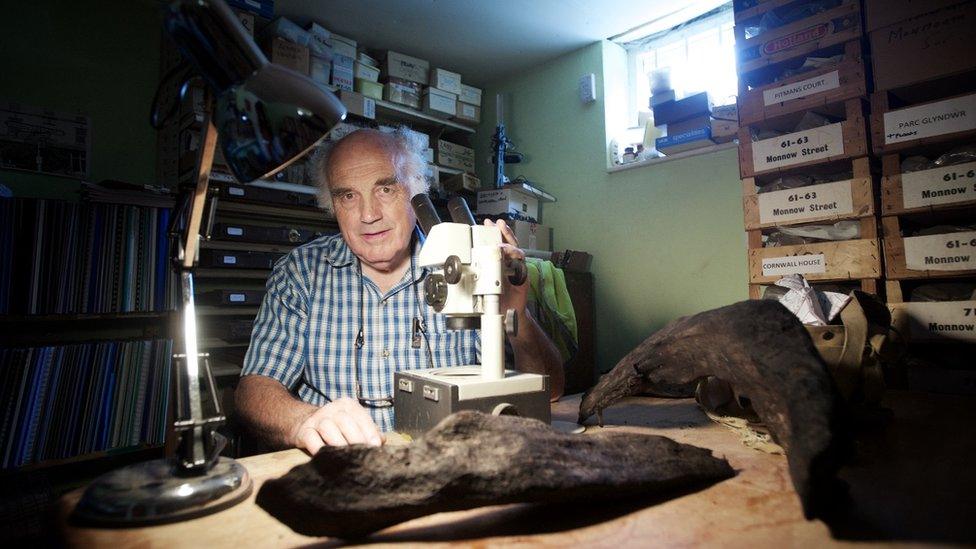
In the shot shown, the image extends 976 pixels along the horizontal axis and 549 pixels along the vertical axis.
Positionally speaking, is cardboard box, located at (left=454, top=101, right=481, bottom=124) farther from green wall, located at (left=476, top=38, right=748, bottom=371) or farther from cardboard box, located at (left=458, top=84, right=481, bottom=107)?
green wall, located at (left=476, top=38, right=748, bottom=371)

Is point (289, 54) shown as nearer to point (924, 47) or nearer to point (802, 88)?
point (802, 88)

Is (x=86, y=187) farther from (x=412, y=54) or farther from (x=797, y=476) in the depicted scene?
(x=797, y=476)

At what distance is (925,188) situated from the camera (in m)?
1.46

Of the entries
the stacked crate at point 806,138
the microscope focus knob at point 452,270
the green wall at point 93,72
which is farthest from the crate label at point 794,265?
the green wall at point 93,72

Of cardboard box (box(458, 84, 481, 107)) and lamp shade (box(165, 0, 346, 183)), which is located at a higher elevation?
cardboard box (box(458, 84, 481, 107))

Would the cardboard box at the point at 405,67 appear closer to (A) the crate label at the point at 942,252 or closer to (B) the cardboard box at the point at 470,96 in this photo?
(B) the cardboard box at the point at 470,96

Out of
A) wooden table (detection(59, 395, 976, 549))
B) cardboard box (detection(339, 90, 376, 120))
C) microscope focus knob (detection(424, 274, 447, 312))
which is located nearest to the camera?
wooden table (detection(59, 395, 976, 549))

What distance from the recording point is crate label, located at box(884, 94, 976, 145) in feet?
4.58

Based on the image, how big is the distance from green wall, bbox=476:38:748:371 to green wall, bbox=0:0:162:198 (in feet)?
7.83

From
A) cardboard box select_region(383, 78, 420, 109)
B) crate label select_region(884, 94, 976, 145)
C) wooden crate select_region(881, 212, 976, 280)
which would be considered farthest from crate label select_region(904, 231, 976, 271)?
cardboard box select_region(383, 78, 420, 109)

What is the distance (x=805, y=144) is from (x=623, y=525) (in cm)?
170

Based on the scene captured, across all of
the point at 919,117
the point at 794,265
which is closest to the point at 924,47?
the point at 919,117

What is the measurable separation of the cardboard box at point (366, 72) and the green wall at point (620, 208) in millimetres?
1078

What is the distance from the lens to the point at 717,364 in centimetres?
81
